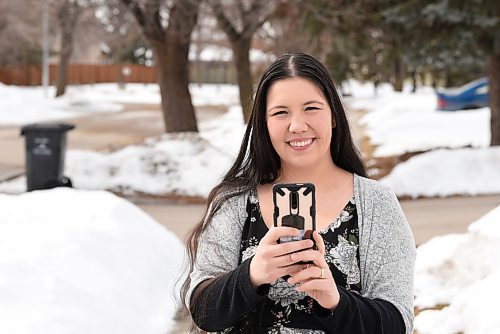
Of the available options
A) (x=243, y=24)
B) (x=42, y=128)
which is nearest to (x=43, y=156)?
(x=42, y=128)

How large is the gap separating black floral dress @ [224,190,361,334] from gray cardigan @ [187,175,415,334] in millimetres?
27

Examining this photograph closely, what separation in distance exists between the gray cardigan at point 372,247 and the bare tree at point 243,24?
15.2m

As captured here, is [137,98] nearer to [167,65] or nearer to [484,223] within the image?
[167,65]

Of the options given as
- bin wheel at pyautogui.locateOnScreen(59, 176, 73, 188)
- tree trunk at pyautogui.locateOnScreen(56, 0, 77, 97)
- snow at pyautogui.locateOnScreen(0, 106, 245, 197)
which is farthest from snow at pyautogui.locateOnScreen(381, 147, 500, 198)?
tree trunk at pyautogui.locateOnScreen(56, 0, 77, 97)

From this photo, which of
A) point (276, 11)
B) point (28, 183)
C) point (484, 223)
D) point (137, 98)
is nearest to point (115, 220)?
point (484, 223)

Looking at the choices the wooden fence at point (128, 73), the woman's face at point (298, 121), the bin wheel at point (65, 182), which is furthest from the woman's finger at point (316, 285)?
→ the wooden fence at point (128, 73)

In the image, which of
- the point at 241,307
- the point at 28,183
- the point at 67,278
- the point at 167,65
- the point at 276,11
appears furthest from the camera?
the point at 276,11

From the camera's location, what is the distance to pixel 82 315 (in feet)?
16.0

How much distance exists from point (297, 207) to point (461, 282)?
13.6ft

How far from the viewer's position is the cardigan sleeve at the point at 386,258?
2.36m

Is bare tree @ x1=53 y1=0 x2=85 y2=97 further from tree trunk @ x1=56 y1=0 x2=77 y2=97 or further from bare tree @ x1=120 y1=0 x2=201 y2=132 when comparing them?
bare tree @ x1=120 y1=0 x2=201 y2=132

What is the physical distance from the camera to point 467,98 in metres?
28.8

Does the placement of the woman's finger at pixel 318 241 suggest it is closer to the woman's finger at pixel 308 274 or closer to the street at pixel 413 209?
the woman's finger at pixel 308 274

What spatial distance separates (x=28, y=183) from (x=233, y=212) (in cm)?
1011
